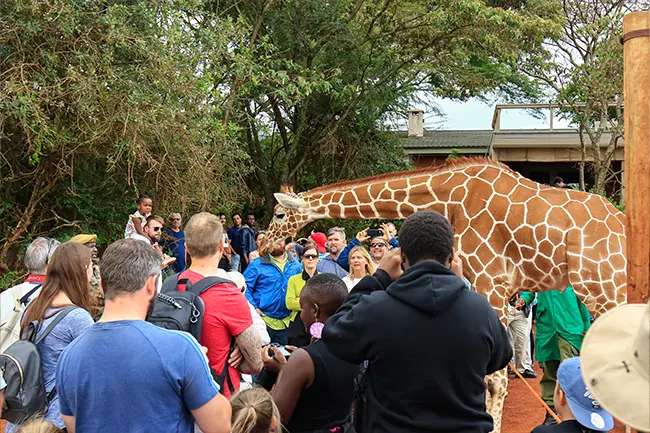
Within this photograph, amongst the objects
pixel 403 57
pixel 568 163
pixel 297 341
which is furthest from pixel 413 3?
pixel 297 341

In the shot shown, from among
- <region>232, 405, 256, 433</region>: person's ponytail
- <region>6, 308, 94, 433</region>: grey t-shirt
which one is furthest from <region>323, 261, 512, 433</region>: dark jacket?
<region>6, 308, 94, 433</region>: grey t-shirt

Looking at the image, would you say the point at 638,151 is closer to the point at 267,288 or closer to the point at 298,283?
the point at 298,283

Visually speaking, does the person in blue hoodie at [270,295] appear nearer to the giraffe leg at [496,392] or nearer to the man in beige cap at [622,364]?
the giraffe leg at [496,392]

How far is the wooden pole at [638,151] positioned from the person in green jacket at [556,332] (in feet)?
12.0

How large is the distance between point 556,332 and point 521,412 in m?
1.52

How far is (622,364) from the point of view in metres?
1.87

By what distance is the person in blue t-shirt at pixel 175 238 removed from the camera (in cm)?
1062

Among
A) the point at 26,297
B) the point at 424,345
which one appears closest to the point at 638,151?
the point at 424,345

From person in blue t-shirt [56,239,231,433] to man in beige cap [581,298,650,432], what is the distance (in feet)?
4.79

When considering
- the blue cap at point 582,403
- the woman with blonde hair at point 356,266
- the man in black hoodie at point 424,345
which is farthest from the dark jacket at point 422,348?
the woman with blonde hair at point 356,266

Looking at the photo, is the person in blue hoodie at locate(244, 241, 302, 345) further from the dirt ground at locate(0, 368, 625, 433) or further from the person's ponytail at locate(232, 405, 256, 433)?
the person's ponytail at locate(232, 405, 256, 433)

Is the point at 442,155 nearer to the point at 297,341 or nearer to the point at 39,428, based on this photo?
the point at 297,341

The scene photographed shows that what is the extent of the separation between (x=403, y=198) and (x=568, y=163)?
58.9 feet

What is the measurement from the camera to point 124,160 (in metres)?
10.2
